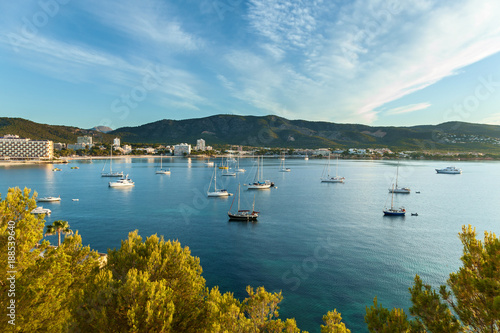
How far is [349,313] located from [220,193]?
65.6 meters

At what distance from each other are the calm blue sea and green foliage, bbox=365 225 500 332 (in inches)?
586

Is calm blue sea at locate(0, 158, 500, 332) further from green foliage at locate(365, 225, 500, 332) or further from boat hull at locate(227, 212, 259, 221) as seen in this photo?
green foliage at locate(365, 225, 500, 332)

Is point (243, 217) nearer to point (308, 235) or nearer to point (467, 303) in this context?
point (308, 235)

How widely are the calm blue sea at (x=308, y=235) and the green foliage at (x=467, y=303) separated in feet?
48.8

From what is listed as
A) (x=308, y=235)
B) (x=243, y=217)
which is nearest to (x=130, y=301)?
(x=308, y=235)

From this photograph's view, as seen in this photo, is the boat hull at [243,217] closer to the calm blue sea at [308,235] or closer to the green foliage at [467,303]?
the calm blue sea at [308,235]

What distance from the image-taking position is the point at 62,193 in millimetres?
88750

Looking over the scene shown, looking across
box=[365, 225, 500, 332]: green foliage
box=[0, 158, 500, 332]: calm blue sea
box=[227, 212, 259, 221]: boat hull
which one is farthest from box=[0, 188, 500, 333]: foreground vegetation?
box=[227, 212, 259, 221]: boat hull


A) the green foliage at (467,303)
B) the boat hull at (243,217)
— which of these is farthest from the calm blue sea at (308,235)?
the green foliage at (467,303)

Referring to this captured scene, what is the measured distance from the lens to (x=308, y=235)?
2034 inches

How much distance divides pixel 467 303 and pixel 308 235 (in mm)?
40376

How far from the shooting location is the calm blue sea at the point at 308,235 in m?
32.2

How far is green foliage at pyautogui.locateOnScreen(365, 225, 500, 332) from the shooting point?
10570mm

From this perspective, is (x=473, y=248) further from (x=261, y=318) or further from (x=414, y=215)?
(x=414, y=215)
